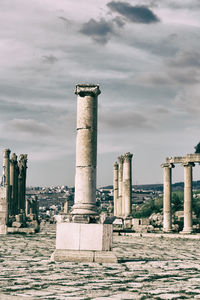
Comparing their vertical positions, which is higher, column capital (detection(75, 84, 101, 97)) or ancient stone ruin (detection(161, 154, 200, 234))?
column capital (detection(75, 84, 101, 97))

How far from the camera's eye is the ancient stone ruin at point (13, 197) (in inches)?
1318

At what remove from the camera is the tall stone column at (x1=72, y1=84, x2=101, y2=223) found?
1619 cm

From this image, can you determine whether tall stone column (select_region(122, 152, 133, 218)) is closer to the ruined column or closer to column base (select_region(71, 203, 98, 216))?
the ruined column

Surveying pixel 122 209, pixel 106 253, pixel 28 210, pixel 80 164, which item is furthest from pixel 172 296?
pixel 28 210

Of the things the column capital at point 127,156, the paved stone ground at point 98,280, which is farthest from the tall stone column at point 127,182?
the paved stone ground at point 98,280

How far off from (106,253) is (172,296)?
5914 millimetres

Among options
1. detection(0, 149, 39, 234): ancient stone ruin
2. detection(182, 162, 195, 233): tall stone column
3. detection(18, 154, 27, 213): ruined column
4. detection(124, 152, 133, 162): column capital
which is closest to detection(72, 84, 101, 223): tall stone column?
detection(0, 149, 39, 234): ancient stone ruin

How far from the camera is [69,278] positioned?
1104 cm

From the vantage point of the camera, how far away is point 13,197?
4350cm

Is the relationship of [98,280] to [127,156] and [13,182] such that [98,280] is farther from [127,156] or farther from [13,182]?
[13,182]

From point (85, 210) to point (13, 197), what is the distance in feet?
93.9

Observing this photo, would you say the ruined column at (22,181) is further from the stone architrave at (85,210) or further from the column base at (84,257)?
the column base at (84,257)

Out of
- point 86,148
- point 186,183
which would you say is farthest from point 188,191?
point 86,148

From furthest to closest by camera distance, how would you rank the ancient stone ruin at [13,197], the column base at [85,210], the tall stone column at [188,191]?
the tall stone column at [188,191], the ancient stone ruin at [13,197], the column base at [85,210]
